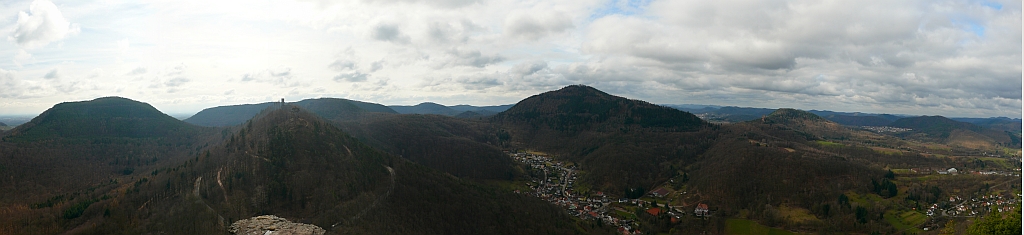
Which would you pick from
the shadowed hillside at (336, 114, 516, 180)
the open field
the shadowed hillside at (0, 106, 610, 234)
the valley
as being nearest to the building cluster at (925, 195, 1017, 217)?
the valley

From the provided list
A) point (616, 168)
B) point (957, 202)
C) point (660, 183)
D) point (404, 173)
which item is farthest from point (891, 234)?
point (404, 173)

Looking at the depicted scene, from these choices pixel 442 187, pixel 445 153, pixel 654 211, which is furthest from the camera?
pixel 445 153

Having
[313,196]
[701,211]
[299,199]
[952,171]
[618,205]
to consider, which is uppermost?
[313,196]

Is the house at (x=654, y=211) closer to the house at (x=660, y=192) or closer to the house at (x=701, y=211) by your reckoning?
the house at (x=701, y=211)

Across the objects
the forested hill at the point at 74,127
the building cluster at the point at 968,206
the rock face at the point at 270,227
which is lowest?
the building cluster at the point at 968,206

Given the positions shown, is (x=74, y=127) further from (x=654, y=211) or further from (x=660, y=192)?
(x=660, y=192)

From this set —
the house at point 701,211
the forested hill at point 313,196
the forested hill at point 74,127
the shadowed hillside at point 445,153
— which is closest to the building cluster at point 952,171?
the house at point 701,211

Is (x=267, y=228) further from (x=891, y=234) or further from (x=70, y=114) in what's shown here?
(x=70, y=114)

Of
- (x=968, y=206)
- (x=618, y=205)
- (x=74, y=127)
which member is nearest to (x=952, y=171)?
(x=968, y=206)
